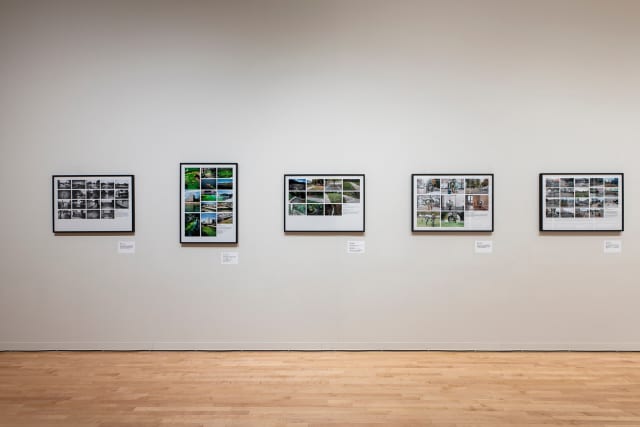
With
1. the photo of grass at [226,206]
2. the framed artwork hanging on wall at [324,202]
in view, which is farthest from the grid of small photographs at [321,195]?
the photo of grass at [226,206]

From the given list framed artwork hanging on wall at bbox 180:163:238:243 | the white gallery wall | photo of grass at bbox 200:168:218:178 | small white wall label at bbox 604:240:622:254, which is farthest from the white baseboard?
photo of grass at bbox 200:168:218:178

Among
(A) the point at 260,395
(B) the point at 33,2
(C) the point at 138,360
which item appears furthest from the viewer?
(B) the point at 33,2

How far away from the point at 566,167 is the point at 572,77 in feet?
3.29

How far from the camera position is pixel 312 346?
15.1 ft

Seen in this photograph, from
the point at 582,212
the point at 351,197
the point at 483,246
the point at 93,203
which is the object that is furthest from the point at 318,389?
the point at 582,212

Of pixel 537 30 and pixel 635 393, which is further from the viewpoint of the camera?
pixel 537 30

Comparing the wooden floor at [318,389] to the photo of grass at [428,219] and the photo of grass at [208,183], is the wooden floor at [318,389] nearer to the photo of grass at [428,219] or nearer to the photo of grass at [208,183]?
the photo of grass at [428,219]

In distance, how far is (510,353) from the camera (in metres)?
4.52

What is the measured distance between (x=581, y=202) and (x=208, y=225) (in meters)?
4.18

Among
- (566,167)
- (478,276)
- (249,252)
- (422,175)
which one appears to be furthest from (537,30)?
(249,252)

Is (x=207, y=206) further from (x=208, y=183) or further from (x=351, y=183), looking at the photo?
(x=351, y=183)

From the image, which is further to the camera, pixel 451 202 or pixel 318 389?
pixel 451 202

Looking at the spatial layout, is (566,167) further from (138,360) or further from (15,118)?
(15,118)

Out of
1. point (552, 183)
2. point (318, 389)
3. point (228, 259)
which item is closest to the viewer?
point (318, 389)
